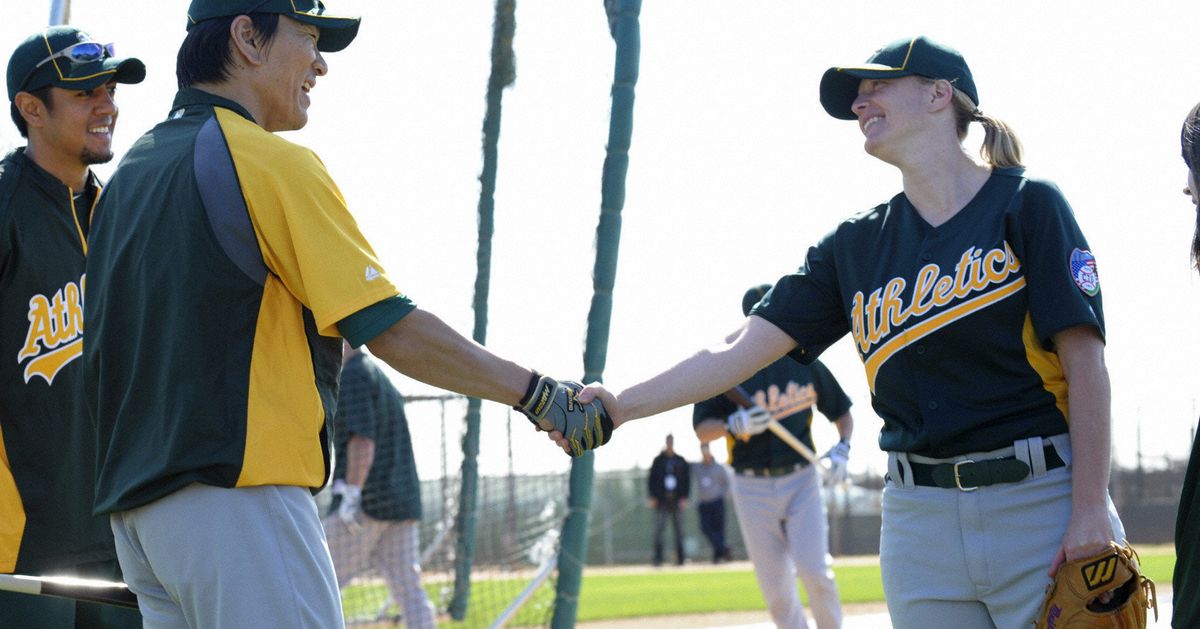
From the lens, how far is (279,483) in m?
2.82

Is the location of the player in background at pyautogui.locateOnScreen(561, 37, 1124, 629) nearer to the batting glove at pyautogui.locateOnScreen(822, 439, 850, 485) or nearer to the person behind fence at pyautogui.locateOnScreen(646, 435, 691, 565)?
the batting glove at pyautogui.locateOnScreen(822, 439, 850, 485)

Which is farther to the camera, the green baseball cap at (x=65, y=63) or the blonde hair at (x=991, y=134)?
the green baseball cap at (x=65, y=63)

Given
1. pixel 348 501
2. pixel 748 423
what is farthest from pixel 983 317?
pixel 348 501

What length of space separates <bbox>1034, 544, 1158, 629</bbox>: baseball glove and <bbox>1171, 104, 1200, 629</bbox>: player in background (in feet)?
0.52

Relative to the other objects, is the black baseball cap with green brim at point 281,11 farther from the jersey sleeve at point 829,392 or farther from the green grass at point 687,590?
the green grass at point 687,590

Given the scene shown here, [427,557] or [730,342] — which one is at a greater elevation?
[730,342]

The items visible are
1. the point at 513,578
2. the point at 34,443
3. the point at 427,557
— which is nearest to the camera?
the point at 34,443

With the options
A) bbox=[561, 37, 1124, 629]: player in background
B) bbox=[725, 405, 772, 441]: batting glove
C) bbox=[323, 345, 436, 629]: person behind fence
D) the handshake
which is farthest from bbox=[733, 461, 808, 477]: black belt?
bbox=[561, 37, 1124, 629]: player in background

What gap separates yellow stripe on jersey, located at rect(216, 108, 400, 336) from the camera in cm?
280

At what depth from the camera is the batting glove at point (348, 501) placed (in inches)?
336

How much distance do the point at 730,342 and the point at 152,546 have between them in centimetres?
→ 187

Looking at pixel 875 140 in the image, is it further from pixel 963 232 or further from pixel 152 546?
pixel 152 546

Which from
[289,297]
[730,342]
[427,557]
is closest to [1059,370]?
[730,342]

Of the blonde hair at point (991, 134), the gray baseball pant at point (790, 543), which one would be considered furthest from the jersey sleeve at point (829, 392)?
the blonde hair at point (991, 134)
